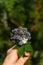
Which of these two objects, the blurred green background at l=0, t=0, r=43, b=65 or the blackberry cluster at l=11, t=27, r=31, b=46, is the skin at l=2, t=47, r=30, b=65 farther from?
the blurred green background at l=0, t=0, r=43, b=65

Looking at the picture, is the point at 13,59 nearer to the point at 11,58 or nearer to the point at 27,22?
the point at 11,58

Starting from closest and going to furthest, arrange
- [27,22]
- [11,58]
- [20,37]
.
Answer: [11,58], [20,37], [27,22]

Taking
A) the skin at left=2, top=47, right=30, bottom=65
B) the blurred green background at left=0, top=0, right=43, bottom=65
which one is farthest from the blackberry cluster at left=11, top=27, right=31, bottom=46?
the blurred green background at left=0, top=0, right=43, bottom=65

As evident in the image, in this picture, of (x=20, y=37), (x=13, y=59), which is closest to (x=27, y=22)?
(x=20, y=37)

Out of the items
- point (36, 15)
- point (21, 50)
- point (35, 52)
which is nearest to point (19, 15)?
point (36, 15)

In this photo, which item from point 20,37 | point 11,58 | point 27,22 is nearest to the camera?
point 11,58

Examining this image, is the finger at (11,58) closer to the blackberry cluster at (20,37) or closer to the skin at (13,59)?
the skin at (13,59)

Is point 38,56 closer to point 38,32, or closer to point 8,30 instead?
point 38,32

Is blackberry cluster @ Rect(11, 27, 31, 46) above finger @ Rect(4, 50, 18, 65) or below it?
above

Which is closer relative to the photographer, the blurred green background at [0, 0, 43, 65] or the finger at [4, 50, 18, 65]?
the finger at [4, 50, 18, 65]

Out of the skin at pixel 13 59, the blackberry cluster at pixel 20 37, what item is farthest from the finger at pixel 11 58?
the blackberry cluster at pixel 20 37
